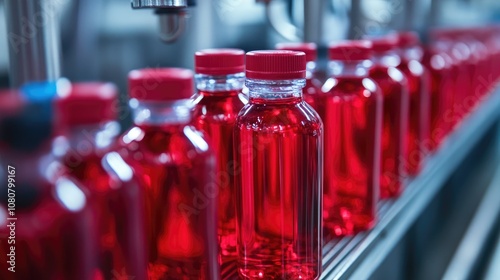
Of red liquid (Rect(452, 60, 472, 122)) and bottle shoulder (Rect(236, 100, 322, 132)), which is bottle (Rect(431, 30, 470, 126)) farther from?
bottle shoulder (Rect(236, 100, 322, 132))

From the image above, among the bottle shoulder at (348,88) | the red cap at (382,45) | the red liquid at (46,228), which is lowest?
the red liquid at (46,228)

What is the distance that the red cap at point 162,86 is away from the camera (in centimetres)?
50

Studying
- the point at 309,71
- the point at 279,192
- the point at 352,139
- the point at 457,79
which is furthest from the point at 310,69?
the point at 457,79

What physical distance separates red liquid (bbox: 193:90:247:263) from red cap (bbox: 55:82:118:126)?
237mm

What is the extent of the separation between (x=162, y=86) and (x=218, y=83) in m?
0.17

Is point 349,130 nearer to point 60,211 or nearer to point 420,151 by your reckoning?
point 420,151

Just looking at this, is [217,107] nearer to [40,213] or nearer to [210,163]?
[210,163]

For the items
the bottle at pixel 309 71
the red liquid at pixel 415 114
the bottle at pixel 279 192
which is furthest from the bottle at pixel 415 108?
the bottle at pixel 279 192

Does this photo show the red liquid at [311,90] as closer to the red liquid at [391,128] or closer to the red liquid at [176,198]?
the red liquid at [391,128]

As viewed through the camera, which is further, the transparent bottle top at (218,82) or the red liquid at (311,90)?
the red liquid at (311,90)

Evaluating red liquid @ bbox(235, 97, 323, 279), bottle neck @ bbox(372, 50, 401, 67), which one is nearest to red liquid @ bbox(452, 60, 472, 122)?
bottle neck @ bbox(372, 50, 401, 67)

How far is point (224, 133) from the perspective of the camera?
2.21ft

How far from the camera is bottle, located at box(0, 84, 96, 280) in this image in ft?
1.30

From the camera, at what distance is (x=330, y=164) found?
0.82 m
